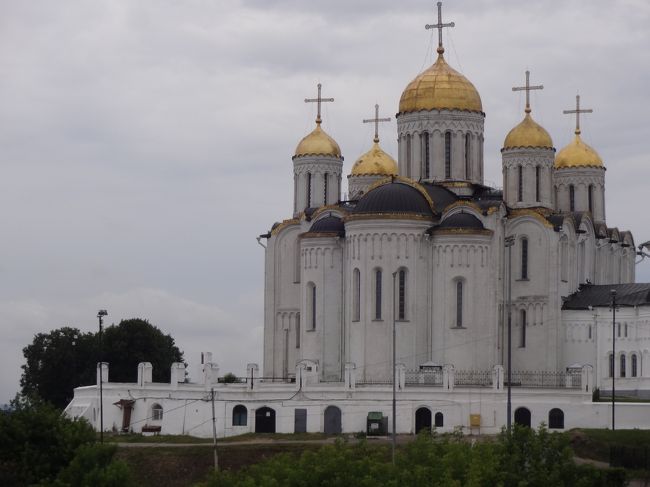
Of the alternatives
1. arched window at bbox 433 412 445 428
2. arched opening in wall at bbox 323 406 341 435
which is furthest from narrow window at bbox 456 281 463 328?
arched opening in wall at bbox 323 406 341 435

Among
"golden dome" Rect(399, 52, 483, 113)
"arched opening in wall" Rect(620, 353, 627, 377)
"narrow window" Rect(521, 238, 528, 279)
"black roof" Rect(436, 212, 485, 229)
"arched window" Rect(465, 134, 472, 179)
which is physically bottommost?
"arched opening in wall" Rect(620, 353, 627, 377)

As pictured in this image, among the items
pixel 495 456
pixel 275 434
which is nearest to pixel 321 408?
pixel 275 434

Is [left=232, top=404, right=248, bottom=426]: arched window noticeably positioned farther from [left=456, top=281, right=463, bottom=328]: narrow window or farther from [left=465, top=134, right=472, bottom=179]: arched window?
[left=465, top=134, right=472, bottom=179]: arched window

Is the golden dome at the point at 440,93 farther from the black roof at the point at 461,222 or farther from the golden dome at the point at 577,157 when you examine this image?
the golden dome at the point at 577,157

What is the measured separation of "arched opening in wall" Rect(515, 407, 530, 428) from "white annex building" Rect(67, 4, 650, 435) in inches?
3.6

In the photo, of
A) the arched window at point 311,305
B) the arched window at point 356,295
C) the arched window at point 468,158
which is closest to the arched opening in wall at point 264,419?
the arched window at point 356,295

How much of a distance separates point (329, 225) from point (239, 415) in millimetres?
11312

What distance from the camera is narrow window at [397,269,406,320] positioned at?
83.5 metres

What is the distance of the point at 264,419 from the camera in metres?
80.7

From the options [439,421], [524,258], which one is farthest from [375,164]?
[439,421]

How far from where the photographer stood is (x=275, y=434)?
79.5m

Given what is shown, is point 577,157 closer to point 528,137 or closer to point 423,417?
point 528,137

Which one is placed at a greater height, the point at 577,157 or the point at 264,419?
the point at 577,157

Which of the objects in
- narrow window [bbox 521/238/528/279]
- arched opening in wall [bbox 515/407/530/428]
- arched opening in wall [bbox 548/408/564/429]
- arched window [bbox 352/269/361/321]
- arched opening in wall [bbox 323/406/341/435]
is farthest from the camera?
narrow window [bbox 521/238/528/279]
